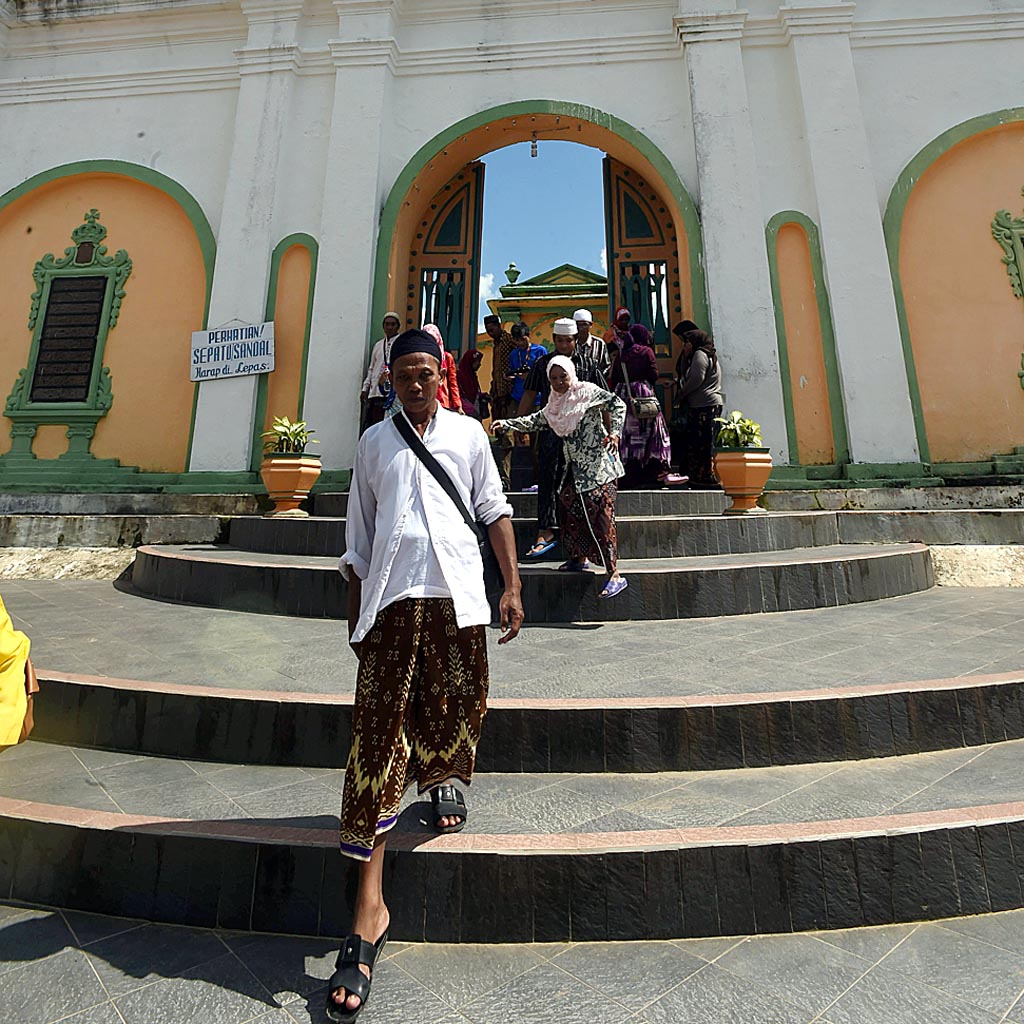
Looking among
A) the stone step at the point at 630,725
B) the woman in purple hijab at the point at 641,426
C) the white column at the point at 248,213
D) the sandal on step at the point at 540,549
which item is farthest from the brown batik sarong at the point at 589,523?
the white column at the point at 248,213

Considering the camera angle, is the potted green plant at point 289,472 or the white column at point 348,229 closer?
the potted green plant at point 289,472

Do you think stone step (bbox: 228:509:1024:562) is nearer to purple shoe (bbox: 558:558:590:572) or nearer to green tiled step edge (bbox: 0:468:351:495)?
purple shoe (bbox: 558:558:590:572)

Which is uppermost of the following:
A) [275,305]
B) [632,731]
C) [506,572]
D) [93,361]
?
[275,305]

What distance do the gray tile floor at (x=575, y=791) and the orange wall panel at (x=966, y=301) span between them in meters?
5.91

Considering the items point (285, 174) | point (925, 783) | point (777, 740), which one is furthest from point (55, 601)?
point (285, 174)

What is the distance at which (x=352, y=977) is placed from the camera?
4.46 ft

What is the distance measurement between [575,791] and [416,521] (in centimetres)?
110

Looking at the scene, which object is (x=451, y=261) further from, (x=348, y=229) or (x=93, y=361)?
(x=93, y=361)

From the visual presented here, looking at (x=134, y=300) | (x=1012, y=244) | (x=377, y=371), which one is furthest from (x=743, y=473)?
(x=134, y=300)

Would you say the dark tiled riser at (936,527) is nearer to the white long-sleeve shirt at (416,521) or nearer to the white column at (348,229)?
the white long-sleeve shirt at (416,521)

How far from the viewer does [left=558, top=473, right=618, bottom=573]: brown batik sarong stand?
12.2ft

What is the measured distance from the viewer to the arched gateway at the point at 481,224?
24.5 ft

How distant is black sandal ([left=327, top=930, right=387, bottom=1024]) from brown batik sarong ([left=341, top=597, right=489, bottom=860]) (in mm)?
181

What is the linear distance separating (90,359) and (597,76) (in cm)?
734
